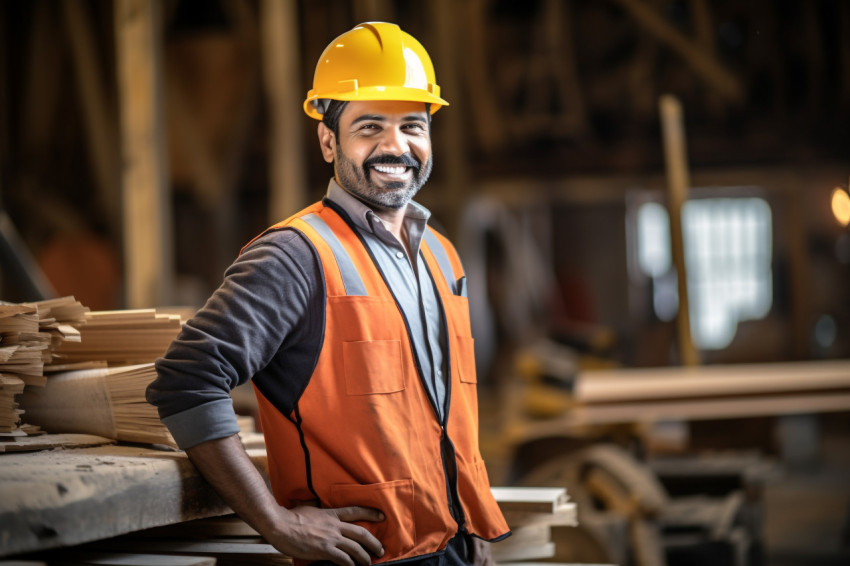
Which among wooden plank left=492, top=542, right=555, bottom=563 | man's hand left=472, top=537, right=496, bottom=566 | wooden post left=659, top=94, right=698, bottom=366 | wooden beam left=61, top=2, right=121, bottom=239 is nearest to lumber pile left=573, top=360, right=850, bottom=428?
wooden post left=659, top=94, right=698, bottom=366

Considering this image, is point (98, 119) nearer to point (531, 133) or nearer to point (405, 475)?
point (531, 133)

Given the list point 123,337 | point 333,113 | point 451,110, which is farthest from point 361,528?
point 451,110

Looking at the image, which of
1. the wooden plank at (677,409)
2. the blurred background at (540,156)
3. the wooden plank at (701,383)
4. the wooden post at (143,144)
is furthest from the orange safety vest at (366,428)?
the blurred background at (540,156)

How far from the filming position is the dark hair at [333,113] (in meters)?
2.34

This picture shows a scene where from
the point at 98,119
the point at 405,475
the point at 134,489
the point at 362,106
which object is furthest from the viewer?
the point at 98,119

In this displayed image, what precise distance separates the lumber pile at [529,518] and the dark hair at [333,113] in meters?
1.19

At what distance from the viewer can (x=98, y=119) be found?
11.0m

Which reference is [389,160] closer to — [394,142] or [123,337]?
[394,142]

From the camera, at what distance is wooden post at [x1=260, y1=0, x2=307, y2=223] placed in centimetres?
621

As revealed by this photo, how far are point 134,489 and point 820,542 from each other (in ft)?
21.3

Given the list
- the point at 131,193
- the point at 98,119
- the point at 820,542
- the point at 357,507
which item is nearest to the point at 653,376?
the point at 820,542

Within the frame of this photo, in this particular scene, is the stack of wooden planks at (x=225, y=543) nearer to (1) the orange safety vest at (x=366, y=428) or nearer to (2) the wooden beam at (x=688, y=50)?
(1) the orange safety vest at (x=366, y=428)

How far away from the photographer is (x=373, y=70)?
7.61 feet

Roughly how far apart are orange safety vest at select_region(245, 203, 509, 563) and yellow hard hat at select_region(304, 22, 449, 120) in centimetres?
32
